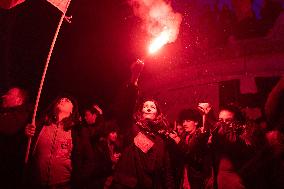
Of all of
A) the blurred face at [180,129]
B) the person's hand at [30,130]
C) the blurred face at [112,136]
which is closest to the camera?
the person's hand at [30,130]

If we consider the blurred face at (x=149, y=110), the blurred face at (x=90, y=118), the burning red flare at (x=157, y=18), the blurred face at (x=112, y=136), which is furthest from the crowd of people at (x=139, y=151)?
the burning red flare at (x=157, y=18)

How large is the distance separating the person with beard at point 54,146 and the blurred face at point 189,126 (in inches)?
68.6

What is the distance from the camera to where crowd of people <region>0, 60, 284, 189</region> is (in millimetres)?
3846

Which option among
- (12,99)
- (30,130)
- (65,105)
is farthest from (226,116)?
(12,99)

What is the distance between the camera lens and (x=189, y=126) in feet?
16.6

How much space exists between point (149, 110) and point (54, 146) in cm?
151

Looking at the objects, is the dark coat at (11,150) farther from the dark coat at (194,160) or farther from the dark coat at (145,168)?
the dark coat at (194,160)

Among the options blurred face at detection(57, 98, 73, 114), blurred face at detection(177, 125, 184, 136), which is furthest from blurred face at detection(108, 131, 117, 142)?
blurred face at detection(177, 125, 184, 136)

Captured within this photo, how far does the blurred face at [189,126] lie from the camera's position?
199 inches

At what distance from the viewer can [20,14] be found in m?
7.59

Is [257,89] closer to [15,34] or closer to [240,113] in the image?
[240,113]

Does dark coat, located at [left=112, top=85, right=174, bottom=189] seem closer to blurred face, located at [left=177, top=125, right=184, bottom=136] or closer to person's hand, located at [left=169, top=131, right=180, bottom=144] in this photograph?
person's hand, located at [left=169, top=131, right=180, bottom=144]

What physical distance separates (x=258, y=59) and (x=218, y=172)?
5.14 metres

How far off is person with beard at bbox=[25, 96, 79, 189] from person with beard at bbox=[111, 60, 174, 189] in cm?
79
